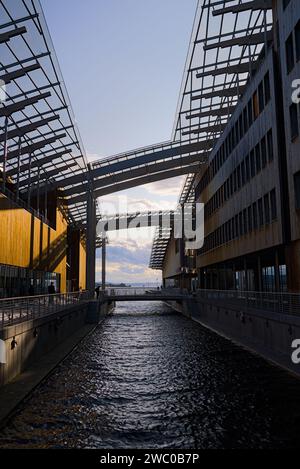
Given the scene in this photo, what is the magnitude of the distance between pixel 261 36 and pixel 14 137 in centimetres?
1657

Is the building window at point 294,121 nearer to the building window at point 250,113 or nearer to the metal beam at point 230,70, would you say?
the building window at point 250,113

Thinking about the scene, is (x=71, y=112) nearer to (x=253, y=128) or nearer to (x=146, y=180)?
(x=253, y=128)

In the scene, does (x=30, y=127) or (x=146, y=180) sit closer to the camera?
(x=30, y=127)

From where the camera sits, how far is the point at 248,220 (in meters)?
29.2

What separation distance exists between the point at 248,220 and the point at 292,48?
1141 cm

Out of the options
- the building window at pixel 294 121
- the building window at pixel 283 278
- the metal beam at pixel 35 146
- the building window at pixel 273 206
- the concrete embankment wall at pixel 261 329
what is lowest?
the concrete embankment wall at pixel 261 329

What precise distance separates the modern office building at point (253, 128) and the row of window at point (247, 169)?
0.06m

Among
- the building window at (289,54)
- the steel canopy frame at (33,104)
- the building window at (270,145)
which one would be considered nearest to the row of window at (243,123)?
the building window at (270,145)

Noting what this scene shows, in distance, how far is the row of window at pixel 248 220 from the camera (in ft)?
79.6

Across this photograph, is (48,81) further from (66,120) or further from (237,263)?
(237,263)

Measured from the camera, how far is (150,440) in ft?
28.4

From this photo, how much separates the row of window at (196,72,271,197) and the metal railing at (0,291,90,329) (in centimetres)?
1524

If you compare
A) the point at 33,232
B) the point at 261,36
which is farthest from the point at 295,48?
the point at 33,232

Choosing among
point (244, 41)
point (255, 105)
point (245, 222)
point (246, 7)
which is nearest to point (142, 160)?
point (245, 222)
